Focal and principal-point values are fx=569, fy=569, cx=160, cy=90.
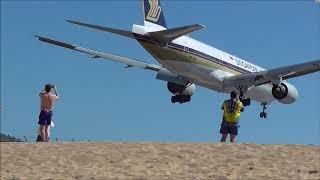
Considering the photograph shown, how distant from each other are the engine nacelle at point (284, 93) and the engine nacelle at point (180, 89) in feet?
22.6

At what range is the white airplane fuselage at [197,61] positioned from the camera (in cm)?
3897

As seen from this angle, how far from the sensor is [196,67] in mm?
39938

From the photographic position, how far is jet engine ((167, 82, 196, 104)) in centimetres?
4452

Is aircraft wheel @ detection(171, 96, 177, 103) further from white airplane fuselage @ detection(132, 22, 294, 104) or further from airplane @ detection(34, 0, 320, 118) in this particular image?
white airplane fuselage @ detection(132, 22, 294, 104)

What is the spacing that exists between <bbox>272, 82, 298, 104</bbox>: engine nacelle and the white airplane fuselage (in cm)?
167

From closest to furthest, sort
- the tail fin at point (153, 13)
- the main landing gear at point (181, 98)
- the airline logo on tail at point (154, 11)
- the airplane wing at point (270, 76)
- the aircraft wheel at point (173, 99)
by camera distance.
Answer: the airplane wing at point (270, 76) → the tail fin at point (153, 13) → the airline logo on tail at point (154, 11) → the main landing gear at point (181, 98) → the aircraft wheel at point (173, 99)

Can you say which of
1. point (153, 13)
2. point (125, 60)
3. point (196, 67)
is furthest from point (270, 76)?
point (125, 60)

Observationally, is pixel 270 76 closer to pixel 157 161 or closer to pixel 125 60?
pixel 125 60

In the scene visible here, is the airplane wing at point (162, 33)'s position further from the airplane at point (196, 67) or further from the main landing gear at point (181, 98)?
the main landing gear at point (181, 98)

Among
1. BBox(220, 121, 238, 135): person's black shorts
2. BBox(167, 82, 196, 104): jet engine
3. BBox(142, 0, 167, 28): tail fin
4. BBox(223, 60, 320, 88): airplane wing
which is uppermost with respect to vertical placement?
BBox(142, 0, 167, 28): tail fin

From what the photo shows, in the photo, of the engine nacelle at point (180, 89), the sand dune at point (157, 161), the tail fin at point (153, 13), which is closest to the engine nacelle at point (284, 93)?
the engine nacelle at point (180, 89)

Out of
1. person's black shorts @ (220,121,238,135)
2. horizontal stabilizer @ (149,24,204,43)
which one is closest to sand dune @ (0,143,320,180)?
person's black shorts @ (220,121,238,135)

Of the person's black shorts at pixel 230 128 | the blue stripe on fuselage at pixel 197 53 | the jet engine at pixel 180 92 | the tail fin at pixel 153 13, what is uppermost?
the tail fin at pixel 153 13

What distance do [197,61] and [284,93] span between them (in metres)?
6.85
